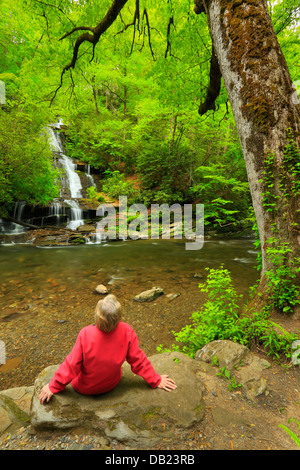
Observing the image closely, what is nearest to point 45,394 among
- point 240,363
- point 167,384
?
point 167,384

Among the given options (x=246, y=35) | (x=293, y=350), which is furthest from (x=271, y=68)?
(x=293, y=350)

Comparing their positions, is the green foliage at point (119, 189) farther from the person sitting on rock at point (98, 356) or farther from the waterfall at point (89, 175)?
the person sitting on rock at point (98, 356)

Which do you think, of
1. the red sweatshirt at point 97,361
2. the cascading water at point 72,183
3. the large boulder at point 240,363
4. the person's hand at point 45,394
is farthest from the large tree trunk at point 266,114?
the cascading water at point 72,183

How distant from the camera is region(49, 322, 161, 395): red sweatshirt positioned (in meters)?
1.66

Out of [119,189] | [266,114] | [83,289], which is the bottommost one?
[83,289]

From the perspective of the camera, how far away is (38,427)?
158 cm

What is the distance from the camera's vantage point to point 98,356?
1665 millimetres

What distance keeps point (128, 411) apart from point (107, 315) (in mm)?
784

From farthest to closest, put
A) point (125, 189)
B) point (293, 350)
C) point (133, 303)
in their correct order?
point (125, 189)
point (133, 303)
point (293, 350)

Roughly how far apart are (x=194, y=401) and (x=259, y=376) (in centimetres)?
76

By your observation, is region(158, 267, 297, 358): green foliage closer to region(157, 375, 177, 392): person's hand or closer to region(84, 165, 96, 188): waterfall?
region(157, 375, 177, 392): person's hand

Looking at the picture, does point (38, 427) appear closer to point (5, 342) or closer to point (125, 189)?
point (5, 342)

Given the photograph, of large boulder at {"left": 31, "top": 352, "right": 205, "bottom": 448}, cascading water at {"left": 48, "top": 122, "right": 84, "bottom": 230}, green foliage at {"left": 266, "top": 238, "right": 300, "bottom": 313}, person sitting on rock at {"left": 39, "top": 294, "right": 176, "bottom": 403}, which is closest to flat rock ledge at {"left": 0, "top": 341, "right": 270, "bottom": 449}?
large boulder at {"left": 31, "top": 352, "right": 205, "bottom": 448}

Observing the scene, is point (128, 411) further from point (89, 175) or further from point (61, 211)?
point (89, 175)
